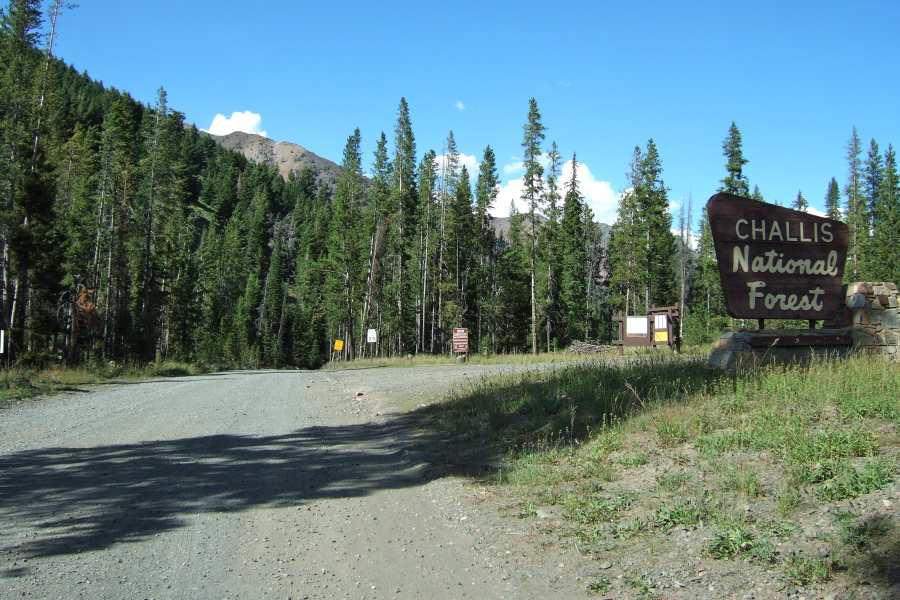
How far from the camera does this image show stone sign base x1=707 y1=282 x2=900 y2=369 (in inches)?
373

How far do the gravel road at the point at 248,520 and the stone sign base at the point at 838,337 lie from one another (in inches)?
217

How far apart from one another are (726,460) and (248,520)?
4.77 meters

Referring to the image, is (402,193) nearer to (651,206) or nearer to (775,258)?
(651,206)

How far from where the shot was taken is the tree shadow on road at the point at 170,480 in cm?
521

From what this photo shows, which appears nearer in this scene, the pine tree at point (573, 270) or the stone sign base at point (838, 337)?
the stone sign base at point (838, 337)

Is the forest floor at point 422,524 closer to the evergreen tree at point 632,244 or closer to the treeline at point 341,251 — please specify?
the treeline at point 341,251

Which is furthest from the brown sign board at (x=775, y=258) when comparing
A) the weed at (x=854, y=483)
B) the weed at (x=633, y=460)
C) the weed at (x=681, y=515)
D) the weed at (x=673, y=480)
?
the weed at (x=681, y=515)

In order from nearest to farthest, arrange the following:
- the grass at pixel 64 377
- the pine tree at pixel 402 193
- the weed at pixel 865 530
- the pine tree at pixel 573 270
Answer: the weed at pixel 865 530 → the grass at pixel 64 377 → the pine tree at pixel 402 193 → the pine tree at pixel 573 270

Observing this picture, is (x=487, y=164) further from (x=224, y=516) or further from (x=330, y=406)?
(x=224, y=516)

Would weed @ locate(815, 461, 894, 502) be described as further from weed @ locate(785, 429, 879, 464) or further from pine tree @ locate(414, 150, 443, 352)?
pine tree @ locate(414, 150, 443, 352)

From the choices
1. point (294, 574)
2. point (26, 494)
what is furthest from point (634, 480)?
point (26, 494)

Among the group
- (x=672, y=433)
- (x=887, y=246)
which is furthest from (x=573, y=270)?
(x=672, y=433)

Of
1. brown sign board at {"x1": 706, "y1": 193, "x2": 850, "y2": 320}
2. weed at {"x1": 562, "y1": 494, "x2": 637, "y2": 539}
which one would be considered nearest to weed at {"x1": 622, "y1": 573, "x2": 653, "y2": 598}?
weed at {"x1": 562, "y1": 494, "x2": 637, "y2": 539}

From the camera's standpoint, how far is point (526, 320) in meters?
64.2
